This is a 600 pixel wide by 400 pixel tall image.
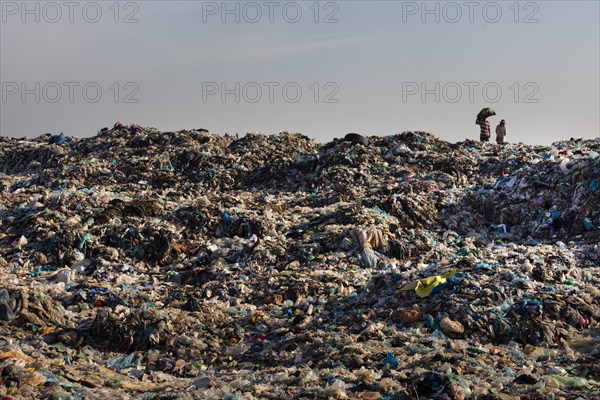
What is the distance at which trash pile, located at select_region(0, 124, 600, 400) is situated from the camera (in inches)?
198

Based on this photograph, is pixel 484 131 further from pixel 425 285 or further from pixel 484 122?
pixel 425 285

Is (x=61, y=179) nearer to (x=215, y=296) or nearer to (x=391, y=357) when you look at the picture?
(x=215, y=296)

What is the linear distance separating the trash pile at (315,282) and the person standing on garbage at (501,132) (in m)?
2.00

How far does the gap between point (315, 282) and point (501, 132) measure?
38.8 feet

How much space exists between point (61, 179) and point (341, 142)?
25.0 ft

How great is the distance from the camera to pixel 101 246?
936cm

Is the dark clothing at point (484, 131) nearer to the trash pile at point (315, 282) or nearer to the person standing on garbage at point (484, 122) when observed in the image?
the person standing on garbage at point (484, 122)

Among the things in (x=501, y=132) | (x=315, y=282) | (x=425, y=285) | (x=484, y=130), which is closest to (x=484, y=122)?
(x=484, y=130)

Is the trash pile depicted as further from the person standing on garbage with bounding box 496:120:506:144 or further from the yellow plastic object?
the person standing on garbage with bounding box 496:120:506:144

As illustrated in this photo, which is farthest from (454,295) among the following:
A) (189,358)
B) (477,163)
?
(477,163)

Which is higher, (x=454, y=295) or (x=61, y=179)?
(x=61, y=179)

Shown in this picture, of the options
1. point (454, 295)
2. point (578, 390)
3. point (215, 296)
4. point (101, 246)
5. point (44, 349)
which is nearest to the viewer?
point (578, 390)

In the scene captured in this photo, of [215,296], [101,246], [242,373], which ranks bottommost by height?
[242,373]

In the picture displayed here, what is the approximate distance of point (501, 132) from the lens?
17.6 metres
